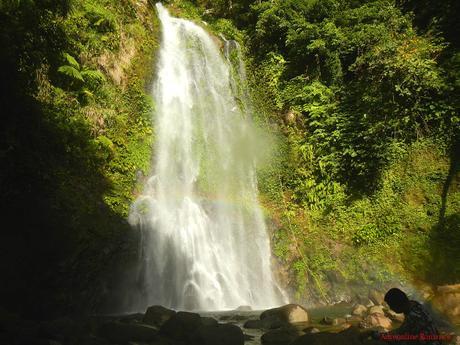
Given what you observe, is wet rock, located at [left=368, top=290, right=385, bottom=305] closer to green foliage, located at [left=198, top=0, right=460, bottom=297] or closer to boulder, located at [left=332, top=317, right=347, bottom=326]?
green foliage, located at [left=198, top=0, right=460, bottom=297]

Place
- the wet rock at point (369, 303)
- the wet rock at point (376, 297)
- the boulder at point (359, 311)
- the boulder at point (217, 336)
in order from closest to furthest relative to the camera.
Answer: the boulder at point (217, 336) < the boulder at point (359, 311) < the wet rock at point (369, 303) < the wet rock at point (376, 297)

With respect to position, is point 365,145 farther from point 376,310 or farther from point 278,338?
point 278,338

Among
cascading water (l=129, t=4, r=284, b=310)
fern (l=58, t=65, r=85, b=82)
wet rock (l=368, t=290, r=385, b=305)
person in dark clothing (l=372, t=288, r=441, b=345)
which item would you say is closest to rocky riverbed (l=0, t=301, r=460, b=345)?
wet rock (l=368, t=290, r=385, b=305)

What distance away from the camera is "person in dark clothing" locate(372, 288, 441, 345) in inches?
174

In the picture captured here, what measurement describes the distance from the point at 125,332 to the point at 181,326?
42.0 inches

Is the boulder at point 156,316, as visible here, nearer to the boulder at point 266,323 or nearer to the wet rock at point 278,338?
the boulder at point 266,323

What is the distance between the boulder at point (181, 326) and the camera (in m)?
7.04

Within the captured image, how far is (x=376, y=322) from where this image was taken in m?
8.63

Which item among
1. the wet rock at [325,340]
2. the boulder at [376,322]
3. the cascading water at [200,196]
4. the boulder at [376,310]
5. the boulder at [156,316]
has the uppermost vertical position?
the cascading water at [200,196]

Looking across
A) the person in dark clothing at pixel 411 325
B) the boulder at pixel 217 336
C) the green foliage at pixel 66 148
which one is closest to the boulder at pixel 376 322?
the boulder at pixel 217 336

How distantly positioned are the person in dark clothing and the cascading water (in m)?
7.13

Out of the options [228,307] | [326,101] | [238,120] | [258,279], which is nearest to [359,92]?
[326,101]

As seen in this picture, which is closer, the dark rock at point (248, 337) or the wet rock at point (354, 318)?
the dark rock at point (248, 337)

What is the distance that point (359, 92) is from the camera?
16047mm
